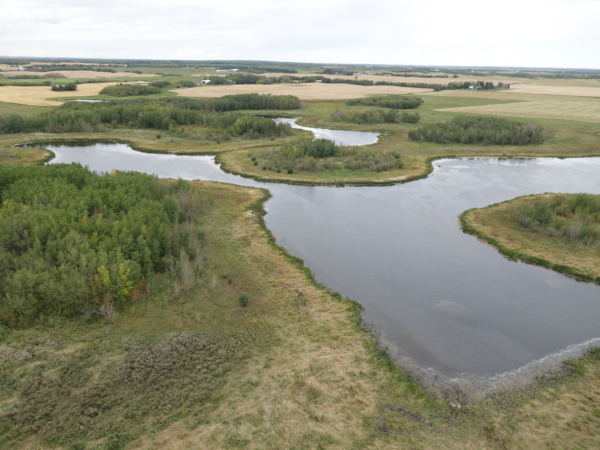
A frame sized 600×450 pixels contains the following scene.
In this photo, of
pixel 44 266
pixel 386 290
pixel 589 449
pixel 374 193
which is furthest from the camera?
pixel 374 193

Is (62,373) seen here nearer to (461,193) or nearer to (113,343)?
Result: (113,343)

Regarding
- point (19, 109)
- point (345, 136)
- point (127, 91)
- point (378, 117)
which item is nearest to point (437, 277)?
point (345, 136)

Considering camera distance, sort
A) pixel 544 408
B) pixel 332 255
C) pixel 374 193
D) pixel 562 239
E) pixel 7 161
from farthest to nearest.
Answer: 1. pixel 7 161
2. pixel 374 193
3. pixel 562 239
4. pixel 332 255
5. pixel 544 408

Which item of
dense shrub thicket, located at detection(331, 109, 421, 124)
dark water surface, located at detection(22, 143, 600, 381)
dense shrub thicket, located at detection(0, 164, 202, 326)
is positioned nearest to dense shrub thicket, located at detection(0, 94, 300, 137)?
dense shrub thicket, located at detection(331, 109, 421, 124)

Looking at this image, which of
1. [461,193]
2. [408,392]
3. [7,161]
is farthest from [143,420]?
[7,161]

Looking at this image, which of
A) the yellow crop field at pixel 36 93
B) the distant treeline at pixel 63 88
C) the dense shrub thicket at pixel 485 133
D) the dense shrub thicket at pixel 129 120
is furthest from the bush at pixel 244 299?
the distant treeline at pixel 63 88

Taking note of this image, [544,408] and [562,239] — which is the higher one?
[562,239]
